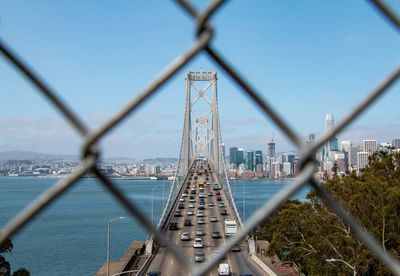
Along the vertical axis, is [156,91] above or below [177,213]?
above

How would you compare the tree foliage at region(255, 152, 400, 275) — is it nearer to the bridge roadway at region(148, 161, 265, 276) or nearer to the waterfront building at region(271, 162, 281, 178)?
the bridge roadway at region(148, 161, 265, 276)

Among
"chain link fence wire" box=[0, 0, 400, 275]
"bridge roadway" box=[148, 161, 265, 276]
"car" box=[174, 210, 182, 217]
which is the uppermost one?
"chain link fence wire" box=[0, 0, 400, 275]

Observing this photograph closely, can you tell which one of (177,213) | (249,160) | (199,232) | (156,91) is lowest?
(199,232)

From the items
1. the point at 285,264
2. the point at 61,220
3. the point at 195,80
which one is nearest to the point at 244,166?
the point at 195,80

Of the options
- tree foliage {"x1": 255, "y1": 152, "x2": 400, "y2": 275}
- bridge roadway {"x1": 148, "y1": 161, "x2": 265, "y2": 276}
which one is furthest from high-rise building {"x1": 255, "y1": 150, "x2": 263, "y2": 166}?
tree foliage {"x1": 255, "y1": 152, "x2": 400, "y2": 275}

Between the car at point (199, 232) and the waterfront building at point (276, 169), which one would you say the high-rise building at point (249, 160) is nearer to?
the waterfront building at point (276, 169)

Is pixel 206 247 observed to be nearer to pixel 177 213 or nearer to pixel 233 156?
pixel 177 213

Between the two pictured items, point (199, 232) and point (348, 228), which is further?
point (199, 232)

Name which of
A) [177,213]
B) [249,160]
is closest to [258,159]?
[249,160]

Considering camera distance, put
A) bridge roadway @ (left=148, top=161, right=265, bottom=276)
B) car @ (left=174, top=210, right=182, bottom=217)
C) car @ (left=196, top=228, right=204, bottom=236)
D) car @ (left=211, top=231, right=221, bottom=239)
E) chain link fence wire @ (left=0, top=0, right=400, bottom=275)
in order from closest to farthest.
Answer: chain link fence wire @ (left=0, top=0, right=400, bottom=275) < bridge roadway @ (left=148, top=161, right=265, bottom=276) < car @ (left=211, top=231, right=221, bottom=239) < car @ (left=196, top=228, right=204, bottom=236) < car @ (left=174, top=210, right=182, bottom=217)
